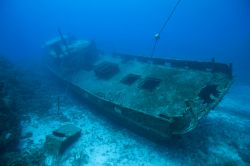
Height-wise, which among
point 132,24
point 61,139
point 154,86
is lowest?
point 61,139

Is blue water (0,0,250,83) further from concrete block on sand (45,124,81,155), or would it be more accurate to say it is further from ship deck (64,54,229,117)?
concrete block on sand (45,124,81,155)

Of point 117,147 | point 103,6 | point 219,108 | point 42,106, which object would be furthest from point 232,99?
point 103,6

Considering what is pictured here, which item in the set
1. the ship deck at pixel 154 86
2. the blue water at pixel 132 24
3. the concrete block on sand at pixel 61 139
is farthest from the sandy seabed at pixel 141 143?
the blue water at pixel 132 24

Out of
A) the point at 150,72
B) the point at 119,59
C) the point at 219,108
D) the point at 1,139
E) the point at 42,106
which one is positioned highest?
the point at 119,59

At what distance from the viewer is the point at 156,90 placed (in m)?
9.95

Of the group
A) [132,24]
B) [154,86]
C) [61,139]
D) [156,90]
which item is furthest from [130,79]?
[132,24]

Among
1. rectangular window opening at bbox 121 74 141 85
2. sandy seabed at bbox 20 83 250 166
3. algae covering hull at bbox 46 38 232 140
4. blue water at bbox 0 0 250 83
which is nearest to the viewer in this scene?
algae covering hull at bbox 46 38 232 140

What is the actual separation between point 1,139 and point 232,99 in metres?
16.0

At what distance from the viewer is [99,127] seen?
10836 millimetres

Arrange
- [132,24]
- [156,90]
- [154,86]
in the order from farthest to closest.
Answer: [132,24] < [154,86] < [156,90]

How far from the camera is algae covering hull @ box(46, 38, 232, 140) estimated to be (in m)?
7.69

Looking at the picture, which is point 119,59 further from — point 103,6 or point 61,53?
point 103,6

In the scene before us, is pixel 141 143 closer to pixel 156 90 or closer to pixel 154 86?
pixel 156 90

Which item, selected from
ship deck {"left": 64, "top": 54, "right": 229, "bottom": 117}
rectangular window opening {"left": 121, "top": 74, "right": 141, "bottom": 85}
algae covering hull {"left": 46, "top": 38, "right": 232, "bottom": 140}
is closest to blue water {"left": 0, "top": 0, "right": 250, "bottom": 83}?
algae covering hull {"left": 46, "top": 38, "right": 232, "bottom": 140}
